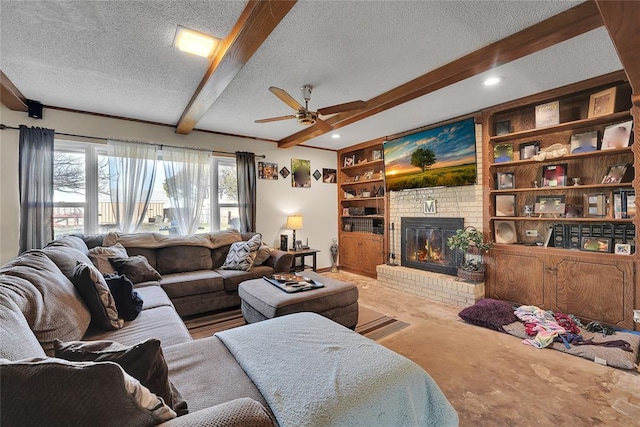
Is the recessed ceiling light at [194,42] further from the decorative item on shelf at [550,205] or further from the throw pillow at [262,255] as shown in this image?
the decorative item on shelf at [550,205]

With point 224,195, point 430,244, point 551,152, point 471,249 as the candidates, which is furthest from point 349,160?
point 551,152

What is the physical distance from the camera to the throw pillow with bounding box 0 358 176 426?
0.59 metres

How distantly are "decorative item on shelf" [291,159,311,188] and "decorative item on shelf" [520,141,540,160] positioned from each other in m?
3.39

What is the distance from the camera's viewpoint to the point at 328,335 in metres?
1.61

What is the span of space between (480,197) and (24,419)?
4281mm

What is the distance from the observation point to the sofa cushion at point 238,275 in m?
3.44

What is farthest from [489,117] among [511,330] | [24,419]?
[24,419]

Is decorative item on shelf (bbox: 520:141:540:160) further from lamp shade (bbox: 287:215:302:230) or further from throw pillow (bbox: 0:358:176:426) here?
throw pillow (bbox: 0:358:176:426)

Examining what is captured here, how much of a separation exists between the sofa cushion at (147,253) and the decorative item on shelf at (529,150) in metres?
4.78

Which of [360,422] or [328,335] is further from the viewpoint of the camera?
[328,335]

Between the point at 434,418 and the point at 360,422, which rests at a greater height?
the point at 360,422

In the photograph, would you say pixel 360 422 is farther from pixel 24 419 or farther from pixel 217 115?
pixel 217 115

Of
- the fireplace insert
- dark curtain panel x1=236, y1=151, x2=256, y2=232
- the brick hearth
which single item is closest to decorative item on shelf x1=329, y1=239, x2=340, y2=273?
the brick hearth

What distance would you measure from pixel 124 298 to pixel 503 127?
4.42m
